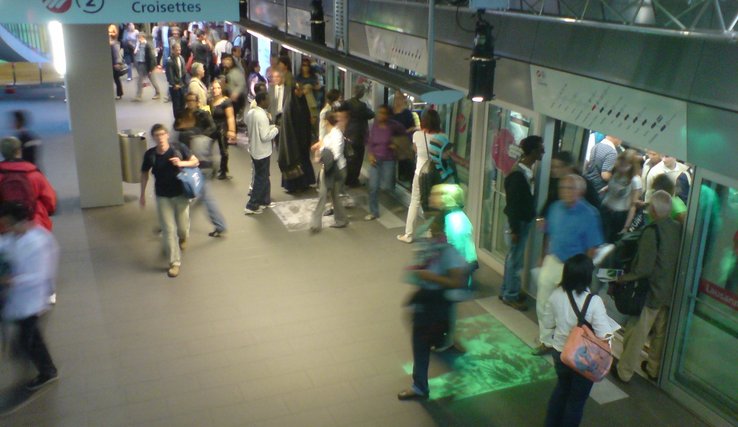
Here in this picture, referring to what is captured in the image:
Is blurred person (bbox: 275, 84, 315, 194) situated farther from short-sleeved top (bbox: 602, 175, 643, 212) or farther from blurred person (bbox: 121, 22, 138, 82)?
blurred person (bbox: 121, 22, 138, 82)

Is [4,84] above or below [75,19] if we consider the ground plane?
below

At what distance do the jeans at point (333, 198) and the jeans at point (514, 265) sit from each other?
2671 millimetres

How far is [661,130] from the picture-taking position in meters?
A: 5.23

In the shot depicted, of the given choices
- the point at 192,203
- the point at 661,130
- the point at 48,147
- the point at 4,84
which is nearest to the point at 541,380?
the point at 661,130

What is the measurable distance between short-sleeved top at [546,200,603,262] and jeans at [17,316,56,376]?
415 cm

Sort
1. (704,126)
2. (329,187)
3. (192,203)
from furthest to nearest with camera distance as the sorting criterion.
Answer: (192,203) < (329,187) < (704,126)

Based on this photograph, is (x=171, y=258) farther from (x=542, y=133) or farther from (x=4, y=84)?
(x=4, y=84)

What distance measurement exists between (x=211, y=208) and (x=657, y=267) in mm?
5338

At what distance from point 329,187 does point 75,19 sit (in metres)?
3.50

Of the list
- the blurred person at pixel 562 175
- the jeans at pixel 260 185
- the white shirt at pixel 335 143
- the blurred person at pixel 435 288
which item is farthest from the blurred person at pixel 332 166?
the blurred person at pixel 435 288

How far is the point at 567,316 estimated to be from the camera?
4738 millimetres

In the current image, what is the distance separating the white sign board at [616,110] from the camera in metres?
5.14

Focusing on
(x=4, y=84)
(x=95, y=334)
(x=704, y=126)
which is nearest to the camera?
(x=704, y=126)

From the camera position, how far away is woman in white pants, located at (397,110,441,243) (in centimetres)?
831
